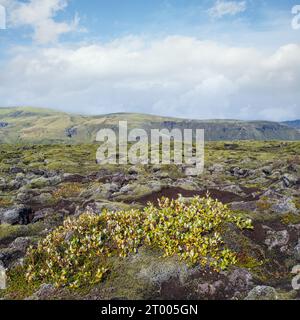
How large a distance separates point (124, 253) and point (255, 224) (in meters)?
10.5

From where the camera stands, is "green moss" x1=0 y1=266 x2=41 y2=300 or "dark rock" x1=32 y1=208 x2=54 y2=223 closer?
"green moss" x1=0 y1=266 x2=41 y2=300

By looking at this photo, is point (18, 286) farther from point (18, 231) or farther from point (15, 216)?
point (15, 216)

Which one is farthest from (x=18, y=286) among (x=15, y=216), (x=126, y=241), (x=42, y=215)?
(x=42, y=215)

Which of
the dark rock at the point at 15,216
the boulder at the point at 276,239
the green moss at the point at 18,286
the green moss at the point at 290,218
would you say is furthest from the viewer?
the dark rock at the point at 15,216

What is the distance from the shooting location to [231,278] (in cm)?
2270

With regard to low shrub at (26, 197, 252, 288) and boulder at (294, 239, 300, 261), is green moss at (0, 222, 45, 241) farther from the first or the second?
boulder at (294, 239, 300, 261)

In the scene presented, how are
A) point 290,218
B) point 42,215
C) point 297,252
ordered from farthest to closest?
point 42,215, point 290,218, point 297,252

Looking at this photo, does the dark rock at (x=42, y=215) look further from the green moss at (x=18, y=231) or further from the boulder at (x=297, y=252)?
the boulder at (x=297, y=252)

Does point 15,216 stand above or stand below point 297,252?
below

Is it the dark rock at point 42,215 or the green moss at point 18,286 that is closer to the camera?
the green moss at point 18,286

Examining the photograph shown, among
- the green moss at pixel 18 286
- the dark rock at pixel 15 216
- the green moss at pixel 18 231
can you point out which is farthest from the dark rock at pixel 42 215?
the green moss at pixel 18 286

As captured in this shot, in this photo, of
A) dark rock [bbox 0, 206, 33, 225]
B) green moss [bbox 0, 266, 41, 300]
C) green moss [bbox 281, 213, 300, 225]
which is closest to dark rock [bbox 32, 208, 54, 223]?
dark rock [bbox 0, 206, 33, 225]
